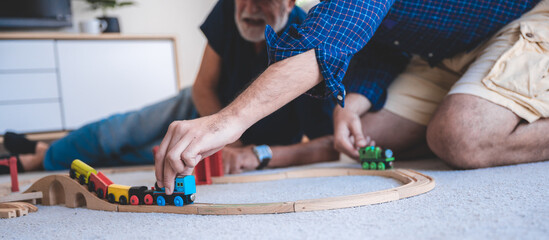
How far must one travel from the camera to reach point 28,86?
2.92 m

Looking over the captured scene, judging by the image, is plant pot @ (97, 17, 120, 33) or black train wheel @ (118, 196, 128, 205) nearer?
black train wheel @ (118, 196, 128, 205)

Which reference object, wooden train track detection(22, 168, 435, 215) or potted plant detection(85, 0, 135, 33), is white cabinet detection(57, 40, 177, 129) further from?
wooden train track detection(22, 168, 435, 215)

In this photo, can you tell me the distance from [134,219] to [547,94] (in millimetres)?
987

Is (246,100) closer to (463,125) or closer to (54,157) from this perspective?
(463,125)

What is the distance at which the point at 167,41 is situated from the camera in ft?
11.0

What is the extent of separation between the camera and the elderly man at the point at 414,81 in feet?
2.30

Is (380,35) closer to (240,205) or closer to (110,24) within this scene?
(240,205)

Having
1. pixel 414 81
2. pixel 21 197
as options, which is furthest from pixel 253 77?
pixel 21 197

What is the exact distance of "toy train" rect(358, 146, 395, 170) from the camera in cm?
117

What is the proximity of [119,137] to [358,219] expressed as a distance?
4.28ft

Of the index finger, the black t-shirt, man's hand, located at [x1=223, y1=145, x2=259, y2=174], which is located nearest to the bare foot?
the black t-shirt

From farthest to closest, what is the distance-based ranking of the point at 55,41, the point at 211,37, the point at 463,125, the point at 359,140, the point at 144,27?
the point at 144,27 < the point at 55,41 < the point at 211,37 < the point at 359,140 < the point at 463,125

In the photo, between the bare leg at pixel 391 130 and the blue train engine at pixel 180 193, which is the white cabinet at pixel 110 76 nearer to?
the bare leg at pixel 391 130

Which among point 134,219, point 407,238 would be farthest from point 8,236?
point 407,238
